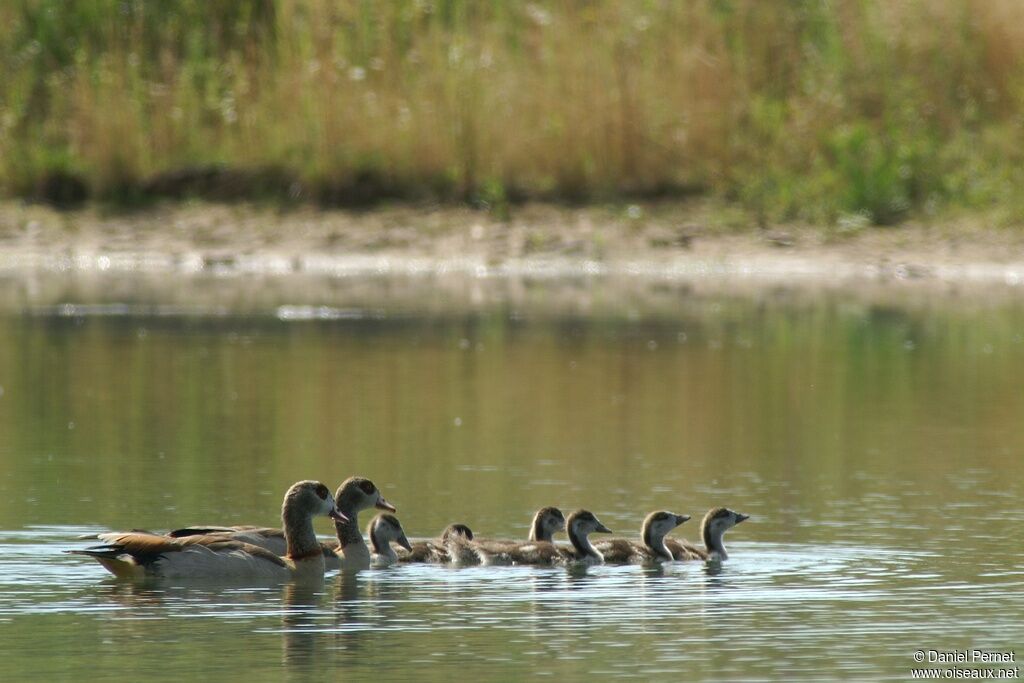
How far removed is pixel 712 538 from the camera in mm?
9695

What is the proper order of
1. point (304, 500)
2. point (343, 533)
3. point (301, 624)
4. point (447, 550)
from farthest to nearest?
point (343, 533) → point (447, 550) → point (304, 500) → point (301, 624)

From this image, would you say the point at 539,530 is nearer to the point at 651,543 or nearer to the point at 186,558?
the point at 651,543

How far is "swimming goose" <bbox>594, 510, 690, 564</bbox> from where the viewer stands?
9.67m

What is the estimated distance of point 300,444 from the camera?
1242 centimetres

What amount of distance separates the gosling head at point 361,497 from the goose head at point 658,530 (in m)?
1.08

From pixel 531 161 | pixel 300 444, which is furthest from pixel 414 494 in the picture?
pixel 531 161

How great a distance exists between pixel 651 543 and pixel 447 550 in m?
0.86

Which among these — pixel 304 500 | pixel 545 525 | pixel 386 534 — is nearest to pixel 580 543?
pixel 545 525

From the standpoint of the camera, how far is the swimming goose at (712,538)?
31.7 feet

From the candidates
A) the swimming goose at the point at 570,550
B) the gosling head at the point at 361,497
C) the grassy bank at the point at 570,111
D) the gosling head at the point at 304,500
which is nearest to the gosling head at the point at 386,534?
the gosling head at the point at 361,497

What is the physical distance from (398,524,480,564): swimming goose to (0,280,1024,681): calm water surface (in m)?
0.09

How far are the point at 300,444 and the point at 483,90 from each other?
36.6ft

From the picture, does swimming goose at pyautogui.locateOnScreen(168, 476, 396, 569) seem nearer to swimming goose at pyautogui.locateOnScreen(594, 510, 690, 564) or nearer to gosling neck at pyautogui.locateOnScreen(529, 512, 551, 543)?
gosling neck at pyautogui.locateOnScreen(529, 512, 551, 543)

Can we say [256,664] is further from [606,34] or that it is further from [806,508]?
[606,34]
